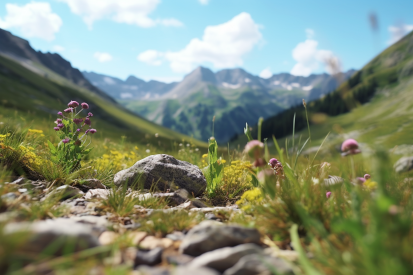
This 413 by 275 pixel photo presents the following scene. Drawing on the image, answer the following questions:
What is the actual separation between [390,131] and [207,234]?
11167 cm

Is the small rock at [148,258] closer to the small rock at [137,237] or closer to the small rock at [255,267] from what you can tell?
the small rock at [137,237]

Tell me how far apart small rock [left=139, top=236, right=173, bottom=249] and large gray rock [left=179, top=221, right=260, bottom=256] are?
0.75 feet

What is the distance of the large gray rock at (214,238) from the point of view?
2.97m

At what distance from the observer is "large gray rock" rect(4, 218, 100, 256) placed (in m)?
2.42

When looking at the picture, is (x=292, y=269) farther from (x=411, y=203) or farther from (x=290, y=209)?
(x=411, y=203)

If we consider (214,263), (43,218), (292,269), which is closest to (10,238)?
(43,218)

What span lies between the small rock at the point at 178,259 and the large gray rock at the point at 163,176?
3033 millimetres

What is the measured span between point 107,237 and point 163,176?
304 cm

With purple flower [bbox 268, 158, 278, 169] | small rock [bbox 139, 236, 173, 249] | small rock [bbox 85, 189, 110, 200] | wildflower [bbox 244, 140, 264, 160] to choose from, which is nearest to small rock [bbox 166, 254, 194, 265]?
small rock [bbox 139, 236, 173, 249]

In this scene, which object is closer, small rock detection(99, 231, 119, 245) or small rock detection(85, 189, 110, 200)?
small rock detection(99, 231, 119, 245)

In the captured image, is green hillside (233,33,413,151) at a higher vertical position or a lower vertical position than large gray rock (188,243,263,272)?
higher

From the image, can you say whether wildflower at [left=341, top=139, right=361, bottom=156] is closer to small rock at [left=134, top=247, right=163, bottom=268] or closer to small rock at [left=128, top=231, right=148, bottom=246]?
small rock at [left=134, top=247, right=163, bottom=268]

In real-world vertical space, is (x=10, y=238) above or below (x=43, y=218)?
above

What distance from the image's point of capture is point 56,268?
224cm
